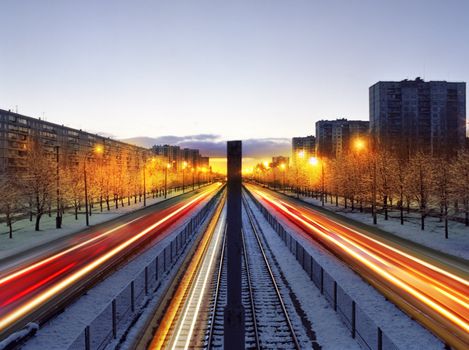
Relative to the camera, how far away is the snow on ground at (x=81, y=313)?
13.2m

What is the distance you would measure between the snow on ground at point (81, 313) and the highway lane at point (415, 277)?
11223 millimetres

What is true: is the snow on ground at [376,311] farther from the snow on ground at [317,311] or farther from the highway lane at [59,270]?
the highway lane at [59,270]

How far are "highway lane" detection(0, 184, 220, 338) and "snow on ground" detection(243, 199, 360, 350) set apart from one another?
1074 centimetres

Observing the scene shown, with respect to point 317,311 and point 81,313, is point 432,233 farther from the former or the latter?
point 81,313

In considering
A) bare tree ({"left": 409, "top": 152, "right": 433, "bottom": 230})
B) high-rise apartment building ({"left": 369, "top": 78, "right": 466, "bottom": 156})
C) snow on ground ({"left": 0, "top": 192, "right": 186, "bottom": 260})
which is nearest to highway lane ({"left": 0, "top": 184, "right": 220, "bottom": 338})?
snow on ground ({"left": 0, "top": 192, "right": 186, "bottom": 260})

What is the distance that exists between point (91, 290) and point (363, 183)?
41.1 metres

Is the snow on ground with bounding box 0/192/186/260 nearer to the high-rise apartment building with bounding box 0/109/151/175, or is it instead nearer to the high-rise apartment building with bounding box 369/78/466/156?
the high-rise apartment building with bounding box 0/109/151/175

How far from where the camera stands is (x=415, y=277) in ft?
66.0

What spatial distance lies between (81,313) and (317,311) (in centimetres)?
975

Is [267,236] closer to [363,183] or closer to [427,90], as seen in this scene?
[363,183]

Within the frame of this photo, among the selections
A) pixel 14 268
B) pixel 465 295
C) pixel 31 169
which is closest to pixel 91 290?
pixel 14 268

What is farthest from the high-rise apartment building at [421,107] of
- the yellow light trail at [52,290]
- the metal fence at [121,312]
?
the metal fence at [121,312]

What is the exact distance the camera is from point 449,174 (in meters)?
36.5

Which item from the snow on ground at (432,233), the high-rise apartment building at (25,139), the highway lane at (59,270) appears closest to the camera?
the highway lane at (59,270)
